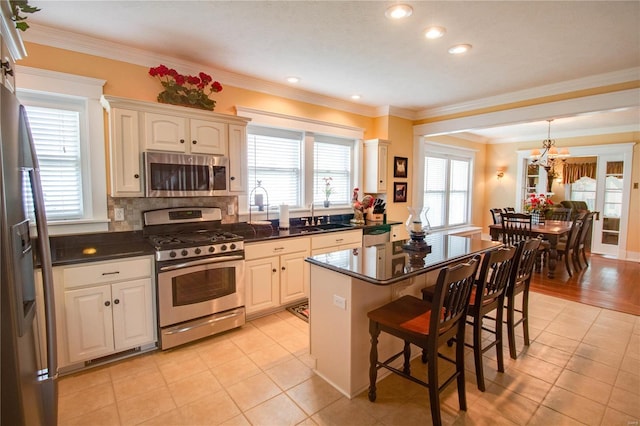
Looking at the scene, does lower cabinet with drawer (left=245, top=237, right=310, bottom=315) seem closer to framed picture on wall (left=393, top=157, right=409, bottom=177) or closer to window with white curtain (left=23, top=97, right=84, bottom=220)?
window with white curtain (left=23, top=97, right=84, bottom=220)

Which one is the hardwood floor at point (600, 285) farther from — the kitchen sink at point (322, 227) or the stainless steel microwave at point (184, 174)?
the stainless steel microwave at point (184, 174)

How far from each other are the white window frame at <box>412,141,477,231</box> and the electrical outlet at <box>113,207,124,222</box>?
432 centimetres

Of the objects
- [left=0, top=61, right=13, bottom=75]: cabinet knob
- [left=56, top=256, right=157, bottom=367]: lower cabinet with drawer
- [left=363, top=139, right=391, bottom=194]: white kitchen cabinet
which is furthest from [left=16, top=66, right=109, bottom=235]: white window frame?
[left=363, top=139, right=391, bottom=194]: white kitchen cabinet

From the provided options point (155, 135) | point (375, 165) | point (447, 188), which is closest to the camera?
point (155, 135)

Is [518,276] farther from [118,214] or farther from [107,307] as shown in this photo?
[118,214]

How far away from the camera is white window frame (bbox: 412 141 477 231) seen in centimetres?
554

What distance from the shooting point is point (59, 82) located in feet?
8.84

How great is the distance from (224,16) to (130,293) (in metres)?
2.27

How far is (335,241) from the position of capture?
4.04m

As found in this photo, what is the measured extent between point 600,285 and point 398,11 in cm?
484

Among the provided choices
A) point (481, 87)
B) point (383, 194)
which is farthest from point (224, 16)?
point (383, 194)

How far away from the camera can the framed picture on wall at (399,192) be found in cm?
535

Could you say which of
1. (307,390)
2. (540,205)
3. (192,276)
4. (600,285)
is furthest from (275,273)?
(540,205)

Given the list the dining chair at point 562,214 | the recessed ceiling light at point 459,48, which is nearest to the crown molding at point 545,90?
the recessed ceiling light at point 459,48
